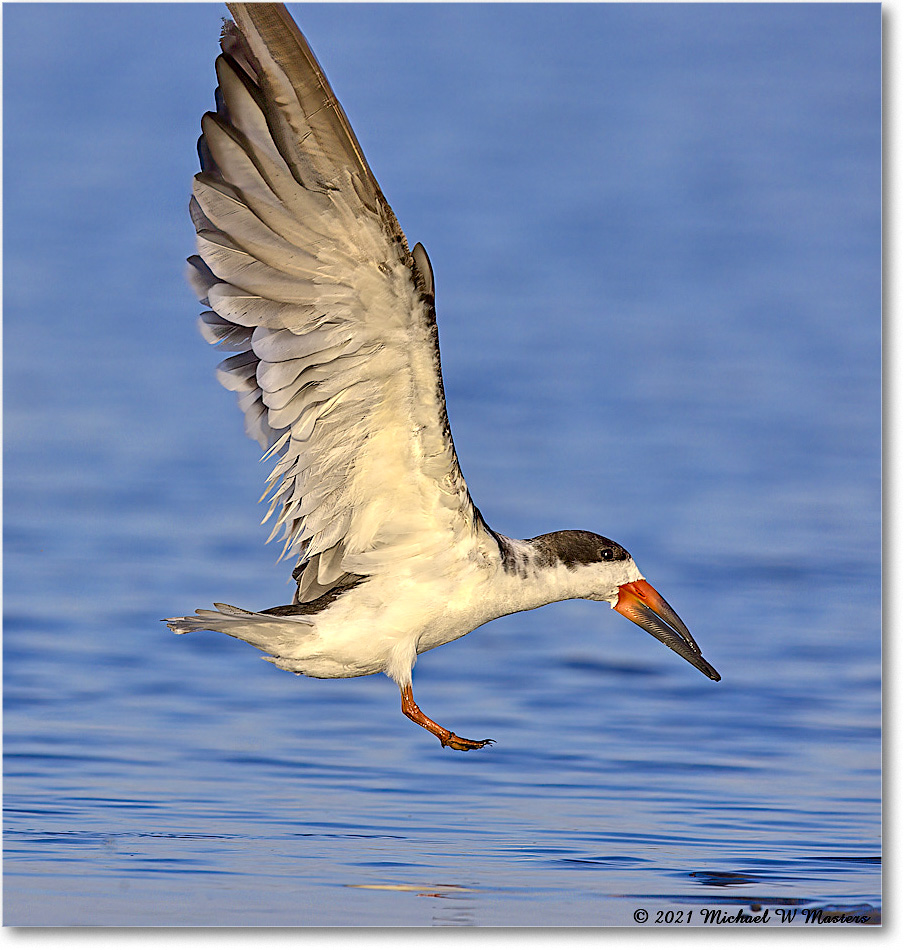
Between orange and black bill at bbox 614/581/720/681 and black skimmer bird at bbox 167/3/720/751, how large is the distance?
1cm

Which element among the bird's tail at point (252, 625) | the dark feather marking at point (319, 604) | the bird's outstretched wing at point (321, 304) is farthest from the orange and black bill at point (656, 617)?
the bird's tail at point (252, 625)

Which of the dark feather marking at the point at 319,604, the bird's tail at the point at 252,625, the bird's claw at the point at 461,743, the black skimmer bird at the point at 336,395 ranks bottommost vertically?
the bird's claw at the point at 461,743

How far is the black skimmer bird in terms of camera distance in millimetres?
4953

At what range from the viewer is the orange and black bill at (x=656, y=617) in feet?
20.7

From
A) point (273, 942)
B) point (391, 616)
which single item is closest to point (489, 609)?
point (391, 616)

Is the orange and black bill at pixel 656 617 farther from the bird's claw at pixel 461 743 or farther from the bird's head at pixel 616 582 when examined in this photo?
the bird's claw at pixel 461 743

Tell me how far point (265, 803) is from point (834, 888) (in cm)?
245

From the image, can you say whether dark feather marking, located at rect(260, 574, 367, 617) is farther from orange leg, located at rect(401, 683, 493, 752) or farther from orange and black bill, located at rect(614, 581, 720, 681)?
orange and black bill, located at rect(614, 581, 720, 681)

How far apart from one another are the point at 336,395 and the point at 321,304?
344mm

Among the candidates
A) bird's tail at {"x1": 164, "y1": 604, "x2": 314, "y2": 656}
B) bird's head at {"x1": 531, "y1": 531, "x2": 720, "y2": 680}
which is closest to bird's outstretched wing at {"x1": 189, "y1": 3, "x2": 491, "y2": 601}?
bird's tail at {"x1": 164, "y1": 604, "x2": 314, "y2": 656}

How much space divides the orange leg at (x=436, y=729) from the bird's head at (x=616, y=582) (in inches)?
30.1

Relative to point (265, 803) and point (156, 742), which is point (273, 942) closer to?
point (265, 803)

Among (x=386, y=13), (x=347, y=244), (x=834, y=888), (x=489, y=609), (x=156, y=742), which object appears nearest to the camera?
(x=347, y=244)

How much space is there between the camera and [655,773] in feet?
23.5
